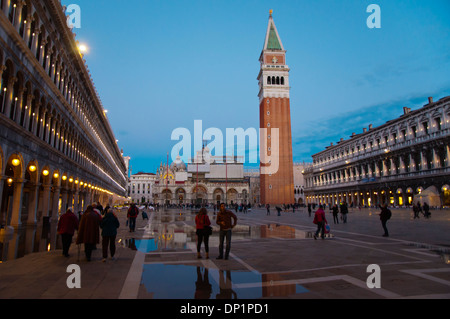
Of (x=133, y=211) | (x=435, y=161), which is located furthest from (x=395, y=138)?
(x=133, y=211)

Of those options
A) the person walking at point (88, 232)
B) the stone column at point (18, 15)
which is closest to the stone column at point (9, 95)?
the stone column at point (18, 15)

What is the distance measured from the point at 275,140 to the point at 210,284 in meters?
75.7

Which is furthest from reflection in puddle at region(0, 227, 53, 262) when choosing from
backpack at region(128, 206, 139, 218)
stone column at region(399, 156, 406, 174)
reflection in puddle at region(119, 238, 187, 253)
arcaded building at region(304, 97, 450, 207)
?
stone column at region(399, 156, 406, 174)

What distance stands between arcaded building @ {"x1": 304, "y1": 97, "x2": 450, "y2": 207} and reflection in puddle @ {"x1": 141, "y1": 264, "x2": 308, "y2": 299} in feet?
140

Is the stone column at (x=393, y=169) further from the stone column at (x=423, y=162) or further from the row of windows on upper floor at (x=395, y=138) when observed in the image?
the stone column at (x=423, y=162)

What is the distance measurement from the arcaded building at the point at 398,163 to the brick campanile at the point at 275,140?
12.4m

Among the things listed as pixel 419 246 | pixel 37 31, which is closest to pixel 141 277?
pixel 419 246

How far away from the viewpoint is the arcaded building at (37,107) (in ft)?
46.2

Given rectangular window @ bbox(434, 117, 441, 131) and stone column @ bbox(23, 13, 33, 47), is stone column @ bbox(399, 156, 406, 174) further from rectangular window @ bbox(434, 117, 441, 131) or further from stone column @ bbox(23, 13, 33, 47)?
stone column @ bbox(23, 13, 33, 47)

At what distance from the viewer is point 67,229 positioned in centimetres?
928
